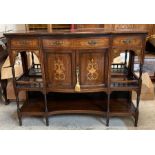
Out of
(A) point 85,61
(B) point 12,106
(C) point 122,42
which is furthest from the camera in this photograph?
(B) point 12,106

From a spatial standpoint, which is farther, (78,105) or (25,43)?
(78,105)

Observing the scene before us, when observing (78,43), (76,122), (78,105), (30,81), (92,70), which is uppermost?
(78,43)

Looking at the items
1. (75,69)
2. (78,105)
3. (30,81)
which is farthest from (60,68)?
(78,105)

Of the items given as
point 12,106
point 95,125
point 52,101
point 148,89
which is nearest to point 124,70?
point 148,89

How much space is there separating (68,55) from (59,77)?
25 cm

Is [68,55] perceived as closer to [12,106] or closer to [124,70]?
[124,70]

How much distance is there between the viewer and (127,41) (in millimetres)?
1712

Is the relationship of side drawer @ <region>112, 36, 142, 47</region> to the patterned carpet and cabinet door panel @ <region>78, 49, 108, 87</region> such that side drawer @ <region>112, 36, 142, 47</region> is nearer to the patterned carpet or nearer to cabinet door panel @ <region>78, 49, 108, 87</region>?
cabinet door panel @ <region>78, 49, 108, 87</region>

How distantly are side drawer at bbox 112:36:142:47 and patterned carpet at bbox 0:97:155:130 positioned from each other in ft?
2.84

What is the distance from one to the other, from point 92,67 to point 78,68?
0.13 meters

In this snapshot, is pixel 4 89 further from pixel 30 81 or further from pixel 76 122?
pixel 76 122

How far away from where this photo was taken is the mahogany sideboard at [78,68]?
1.71 metres

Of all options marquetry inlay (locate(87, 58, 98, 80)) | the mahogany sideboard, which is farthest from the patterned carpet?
marquetry inlay (locate(87, 58, 98, 80))

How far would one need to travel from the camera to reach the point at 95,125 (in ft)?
6.89
